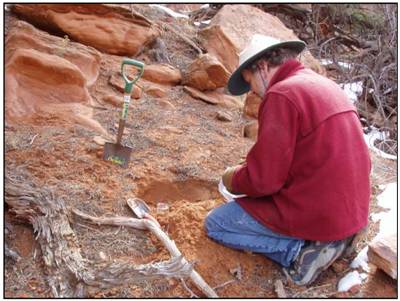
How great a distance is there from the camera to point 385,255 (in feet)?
6.97

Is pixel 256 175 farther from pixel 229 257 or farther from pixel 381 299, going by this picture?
pixel 381 299

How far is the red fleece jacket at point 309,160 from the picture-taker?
1943mm

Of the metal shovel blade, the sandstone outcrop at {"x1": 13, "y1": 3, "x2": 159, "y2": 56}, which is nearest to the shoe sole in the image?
the metal shovel blade

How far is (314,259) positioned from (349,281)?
0.22 m

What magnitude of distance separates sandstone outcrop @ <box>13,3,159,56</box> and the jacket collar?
3.10 m

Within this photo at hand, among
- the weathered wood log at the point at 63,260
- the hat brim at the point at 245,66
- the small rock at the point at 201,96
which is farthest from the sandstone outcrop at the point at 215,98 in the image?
the weathered wood log at the point at 63,260

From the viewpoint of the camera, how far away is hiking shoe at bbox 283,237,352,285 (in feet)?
6.96

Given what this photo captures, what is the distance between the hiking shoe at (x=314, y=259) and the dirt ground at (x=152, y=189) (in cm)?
6

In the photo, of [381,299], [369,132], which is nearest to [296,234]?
[381,299]

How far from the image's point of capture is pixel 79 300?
1926 mm

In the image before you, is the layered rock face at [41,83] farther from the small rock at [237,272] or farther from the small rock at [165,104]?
the small rock at [237,272]

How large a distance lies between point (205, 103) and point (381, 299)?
9.64 feet

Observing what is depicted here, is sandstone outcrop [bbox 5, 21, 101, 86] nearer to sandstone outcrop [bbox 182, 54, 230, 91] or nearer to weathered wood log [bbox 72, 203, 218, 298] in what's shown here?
sandstone outcrop [bbox 182, 54, 230, 91]

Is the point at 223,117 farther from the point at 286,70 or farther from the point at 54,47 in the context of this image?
the point at 286,70
